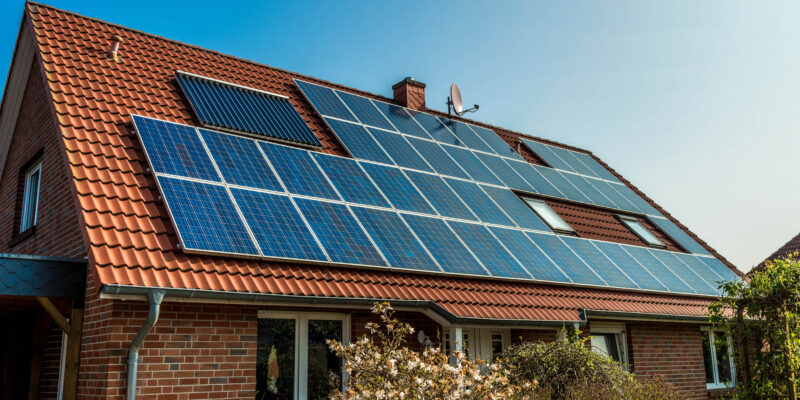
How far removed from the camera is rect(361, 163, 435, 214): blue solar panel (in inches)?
429

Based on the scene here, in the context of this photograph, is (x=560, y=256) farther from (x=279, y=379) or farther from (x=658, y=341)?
(x=279, y=379)

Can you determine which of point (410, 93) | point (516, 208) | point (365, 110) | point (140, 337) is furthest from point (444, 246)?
point (410, 93)

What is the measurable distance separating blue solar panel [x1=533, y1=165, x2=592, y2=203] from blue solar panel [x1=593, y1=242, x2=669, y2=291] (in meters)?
1.77

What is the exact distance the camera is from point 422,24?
11891mm

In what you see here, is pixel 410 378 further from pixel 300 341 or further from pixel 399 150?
pixel 399 150

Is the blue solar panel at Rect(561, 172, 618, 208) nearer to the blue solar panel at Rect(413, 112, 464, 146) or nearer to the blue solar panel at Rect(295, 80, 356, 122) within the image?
the blue solar panel at Rect(413, 112, 464, 146)

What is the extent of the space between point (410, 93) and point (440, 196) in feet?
16.4

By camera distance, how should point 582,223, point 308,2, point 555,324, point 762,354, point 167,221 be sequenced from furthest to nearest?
1. point 582,223
2. point 308,2
3. point 555,324
4. point 762,354
5. point 167,221

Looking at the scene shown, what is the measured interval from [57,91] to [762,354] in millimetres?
10499

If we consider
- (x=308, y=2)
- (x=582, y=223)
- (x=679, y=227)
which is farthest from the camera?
(x=679, y=227)

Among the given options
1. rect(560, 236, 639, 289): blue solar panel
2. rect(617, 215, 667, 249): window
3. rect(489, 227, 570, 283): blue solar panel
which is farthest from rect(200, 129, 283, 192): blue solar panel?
rect(617, 215, 667, 249): window

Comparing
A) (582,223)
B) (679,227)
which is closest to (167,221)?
(582,223)

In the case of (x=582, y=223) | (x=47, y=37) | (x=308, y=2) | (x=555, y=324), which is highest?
(x=308, y=2)

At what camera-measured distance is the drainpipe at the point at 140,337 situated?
22.6ft
